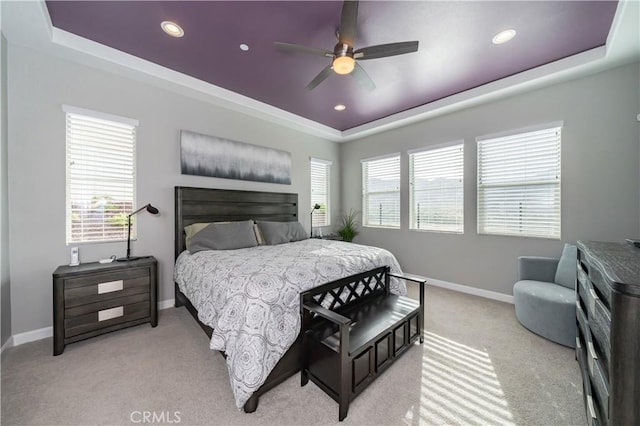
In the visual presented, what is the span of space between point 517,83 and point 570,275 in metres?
2.31

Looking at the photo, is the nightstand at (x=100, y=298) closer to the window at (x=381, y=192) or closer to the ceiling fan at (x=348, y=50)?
the ceiling fan at (x=348, y=50)

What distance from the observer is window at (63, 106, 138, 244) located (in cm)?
261

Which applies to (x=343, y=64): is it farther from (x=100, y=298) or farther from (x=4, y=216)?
(x=4, y=216)

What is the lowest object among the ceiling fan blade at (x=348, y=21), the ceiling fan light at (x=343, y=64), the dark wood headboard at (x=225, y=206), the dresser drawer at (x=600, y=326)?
the dresser drawer at (x=600, y=326)

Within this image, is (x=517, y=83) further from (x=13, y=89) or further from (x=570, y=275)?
(x=13, y=89)

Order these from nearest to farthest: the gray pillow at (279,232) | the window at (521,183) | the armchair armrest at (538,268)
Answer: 1. the armchair armrest at (538,268)
2. the window at (521,183)
3. the gray pillow at (279,232)

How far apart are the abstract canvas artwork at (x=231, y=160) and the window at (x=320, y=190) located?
726 mm

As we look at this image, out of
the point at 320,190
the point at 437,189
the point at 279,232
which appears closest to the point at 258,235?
the point at 279,232

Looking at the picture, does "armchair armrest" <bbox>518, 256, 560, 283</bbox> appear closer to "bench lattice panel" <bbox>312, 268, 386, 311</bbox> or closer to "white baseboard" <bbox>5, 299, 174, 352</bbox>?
"bench lattice panel" <bbox>312, 268, 386, 311</bbox>

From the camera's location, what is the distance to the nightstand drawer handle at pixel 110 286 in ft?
7.69

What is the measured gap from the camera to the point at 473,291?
3670 millimetres

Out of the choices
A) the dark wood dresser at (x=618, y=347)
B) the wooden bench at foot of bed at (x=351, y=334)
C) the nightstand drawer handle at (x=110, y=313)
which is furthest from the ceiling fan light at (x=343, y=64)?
the nightstand drawer handle at (x=110, y=313)

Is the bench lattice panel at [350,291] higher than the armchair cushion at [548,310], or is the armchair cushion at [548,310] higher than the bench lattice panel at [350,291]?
the bench lattice panel at [350,291]

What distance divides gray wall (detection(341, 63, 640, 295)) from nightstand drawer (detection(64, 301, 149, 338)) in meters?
3.99
